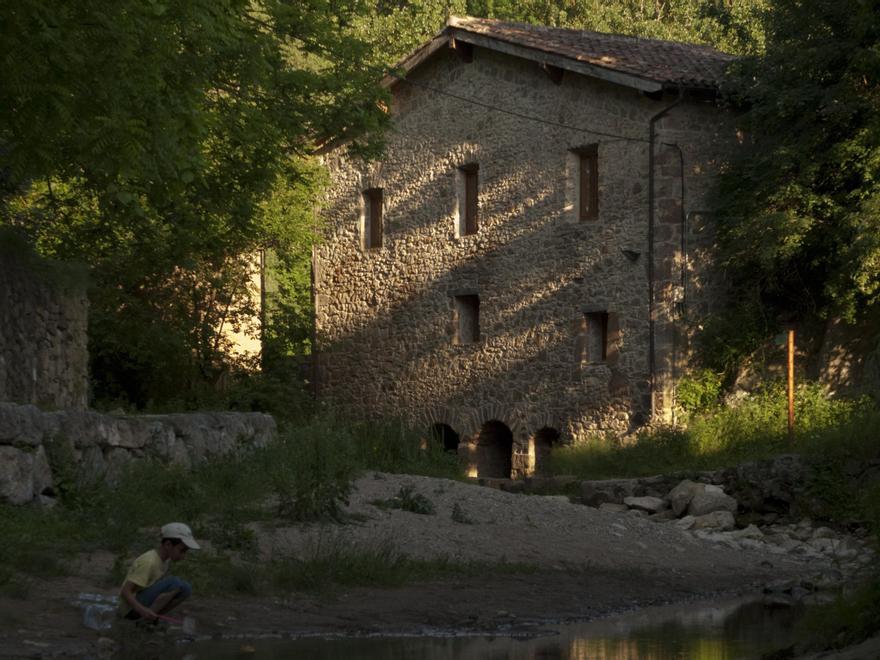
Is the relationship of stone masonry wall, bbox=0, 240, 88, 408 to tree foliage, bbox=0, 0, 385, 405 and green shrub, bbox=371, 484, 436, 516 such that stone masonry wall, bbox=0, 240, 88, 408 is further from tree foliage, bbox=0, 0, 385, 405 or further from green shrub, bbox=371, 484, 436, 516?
green shrub, bbox=371, 484, 436, 516

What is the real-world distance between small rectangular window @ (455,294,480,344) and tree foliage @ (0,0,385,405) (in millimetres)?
3776

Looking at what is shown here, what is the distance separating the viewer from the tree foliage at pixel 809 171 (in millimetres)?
20641

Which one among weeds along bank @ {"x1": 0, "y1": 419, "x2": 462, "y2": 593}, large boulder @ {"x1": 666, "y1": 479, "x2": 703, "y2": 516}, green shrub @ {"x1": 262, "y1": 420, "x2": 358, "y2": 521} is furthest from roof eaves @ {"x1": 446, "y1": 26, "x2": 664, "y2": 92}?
green shrub @ {"x1": 262, "y1": 420, "x2": 358, "y2": 521}


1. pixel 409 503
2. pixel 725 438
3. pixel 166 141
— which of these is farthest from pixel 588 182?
pixel 166 141

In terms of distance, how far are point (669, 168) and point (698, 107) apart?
1.11 metres

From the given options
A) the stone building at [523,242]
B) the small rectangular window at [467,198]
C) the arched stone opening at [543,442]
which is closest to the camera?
the stone building at [523,242]

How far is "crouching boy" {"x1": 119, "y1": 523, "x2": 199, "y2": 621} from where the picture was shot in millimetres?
9258

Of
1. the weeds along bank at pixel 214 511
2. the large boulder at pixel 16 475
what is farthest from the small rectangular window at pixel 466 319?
Result: the large boulder at pixel 16 475

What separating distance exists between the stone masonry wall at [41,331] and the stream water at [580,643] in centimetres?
564

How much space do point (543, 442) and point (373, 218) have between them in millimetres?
6409

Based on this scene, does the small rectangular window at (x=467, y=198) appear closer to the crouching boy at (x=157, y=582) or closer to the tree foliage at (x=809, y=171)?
the tree foliage at (x=809, y=171)

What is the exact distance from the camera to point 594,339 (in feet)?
80.1

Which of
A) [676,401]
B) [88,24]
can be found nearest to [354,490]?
[88,24]

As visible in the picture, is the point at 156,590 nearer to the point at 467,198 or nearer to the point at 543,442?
the point at 543,442
